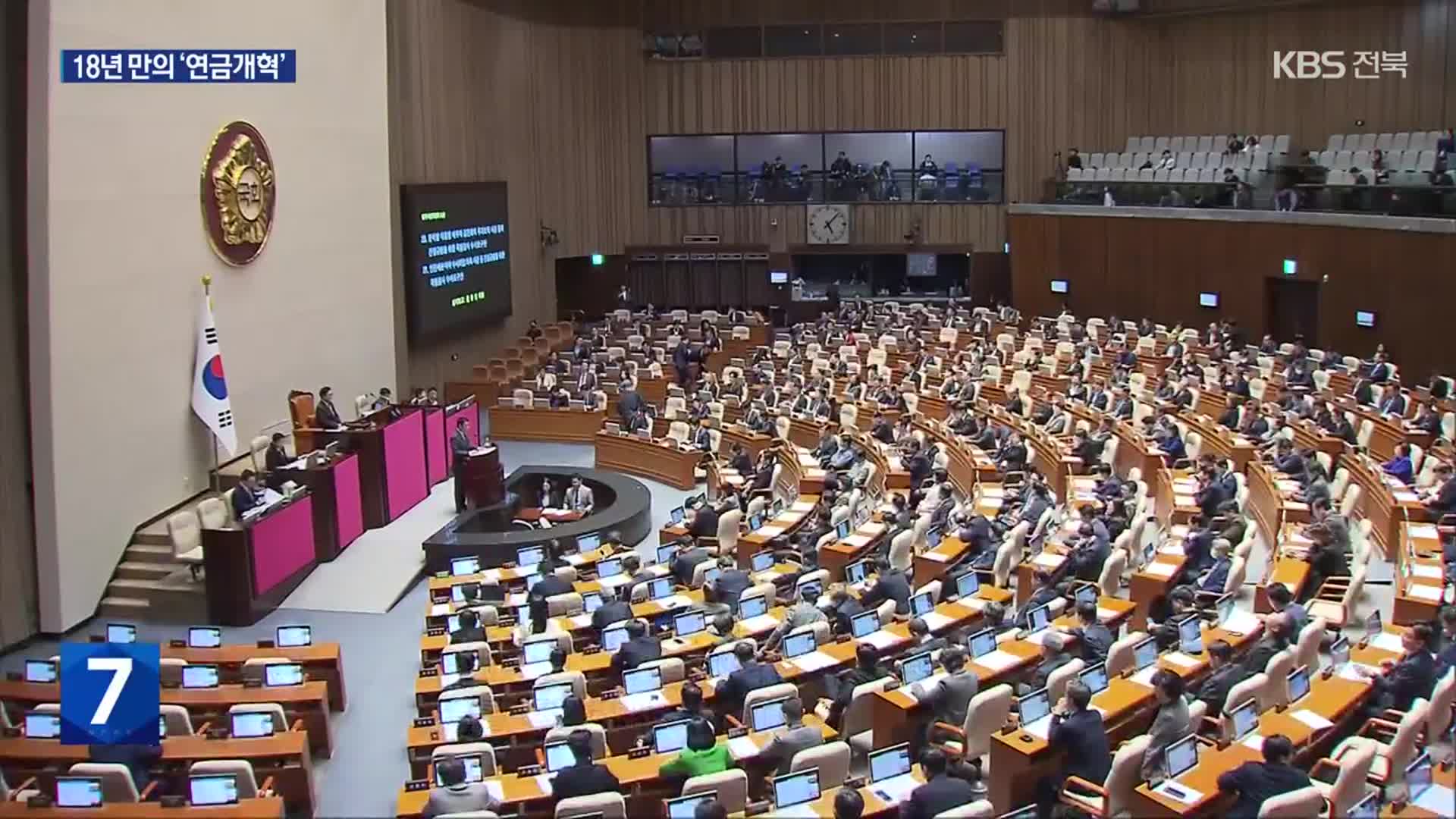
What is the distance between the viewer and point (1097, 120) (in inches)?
1351

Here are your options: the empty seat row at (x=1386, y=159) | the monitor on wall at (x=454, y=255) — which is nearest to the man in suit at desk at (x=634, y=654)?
the monitor on wall at (x=454, y=255)

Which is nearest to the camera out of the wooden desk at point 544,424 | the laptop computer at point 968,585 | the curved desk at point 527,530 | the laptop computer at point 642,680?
the laptop computer at point 642,680

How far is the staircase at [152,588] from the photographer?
1603cm

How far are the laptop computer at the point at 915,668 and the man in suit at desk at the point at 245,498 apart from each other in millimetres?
8705

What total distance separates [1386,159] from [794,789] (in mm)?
22520

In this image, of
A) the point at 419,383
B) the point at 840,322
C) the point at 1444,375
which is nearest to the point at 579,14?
the point at 840,322

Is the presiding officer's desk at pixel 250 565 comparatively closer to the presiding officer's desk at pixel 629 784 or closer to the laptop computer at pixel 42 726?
the laptop computer at pixel 42 726

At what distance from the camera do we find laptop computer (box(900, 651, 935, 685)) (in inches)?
421

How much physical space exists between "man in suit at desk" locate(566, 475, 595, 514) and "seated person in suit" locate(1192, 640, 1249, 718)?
10204mm

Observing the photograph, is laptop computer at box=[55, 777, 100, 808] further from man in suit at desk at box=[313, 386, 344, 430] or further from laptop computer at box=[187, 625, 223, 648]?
man in suit at desk at box=[313, 386, 344, 430]

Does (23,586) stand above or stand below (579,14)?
below

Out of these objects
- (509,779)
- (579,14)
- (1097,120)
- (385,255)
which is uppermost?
(579,14)

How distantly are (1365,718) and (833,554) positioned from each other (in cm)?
634

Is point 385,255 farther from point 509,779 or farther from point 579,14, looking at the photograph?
point 509,779
